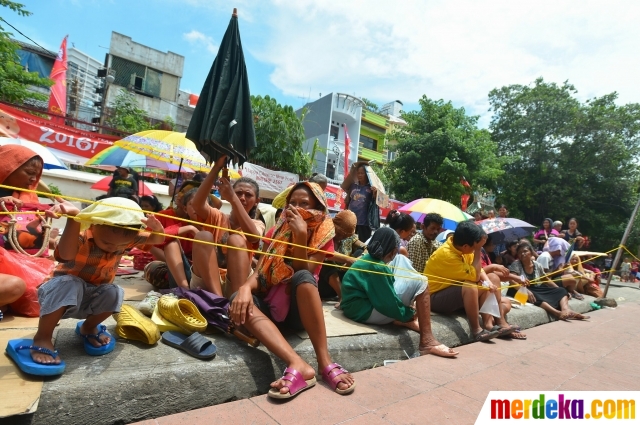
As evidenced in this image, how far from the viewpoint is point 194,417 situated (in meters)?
2.03

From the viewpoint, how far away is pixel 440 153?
637 inches

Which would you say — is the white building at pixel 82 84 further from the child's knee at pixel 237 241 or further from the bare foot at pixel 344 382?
the bare foot at pixel 344 382

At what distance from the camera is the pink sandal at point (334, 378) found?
2.45 metres

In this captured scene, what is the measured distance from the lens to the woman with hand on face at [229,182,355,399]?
246cm

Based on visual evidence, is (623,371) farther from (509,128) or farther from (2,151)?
(509,128)

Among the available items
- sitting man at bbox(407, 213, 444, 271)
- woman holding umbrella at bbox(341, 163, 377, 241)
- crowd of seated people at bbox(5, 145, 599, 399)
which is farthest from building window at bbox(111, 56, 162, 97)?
sitting man at bbox(407, 213, 444, 271)

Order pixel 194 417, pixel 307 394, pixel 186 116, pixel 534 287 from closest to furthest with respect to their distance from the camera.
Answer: pixel 194 417, pixel 307 394, pixel 534 287, pixel 186 116

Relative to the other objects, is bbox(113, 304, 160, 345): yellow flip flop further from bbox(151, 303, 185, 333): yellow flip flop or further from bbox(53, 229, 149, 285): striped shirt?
bbox(53, 229, 149, 285): striped shirt

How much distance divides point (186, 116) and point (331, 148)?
35.5 ft

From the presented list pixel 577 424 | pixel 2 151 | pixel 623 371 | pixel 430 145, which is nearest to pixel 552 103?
pixel 430 145

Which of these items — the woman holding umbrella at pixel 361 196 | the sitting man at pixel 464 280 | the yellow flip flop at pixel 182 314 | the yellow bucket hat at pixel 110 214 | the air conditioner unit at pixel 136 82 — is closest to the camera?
the yellow bucket hat at pixel 110 214

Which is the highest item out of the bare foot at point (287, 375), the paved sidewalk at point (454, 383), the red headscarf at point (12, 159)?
the red headscarf at point (12, 159)

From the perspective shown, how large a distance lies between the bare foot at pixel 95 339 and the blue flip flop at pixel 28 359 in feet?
0.84

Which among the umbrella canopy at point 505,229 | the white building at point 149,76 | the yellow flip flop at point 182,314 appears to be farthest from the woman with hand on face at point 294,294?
the white building at point 149,76
